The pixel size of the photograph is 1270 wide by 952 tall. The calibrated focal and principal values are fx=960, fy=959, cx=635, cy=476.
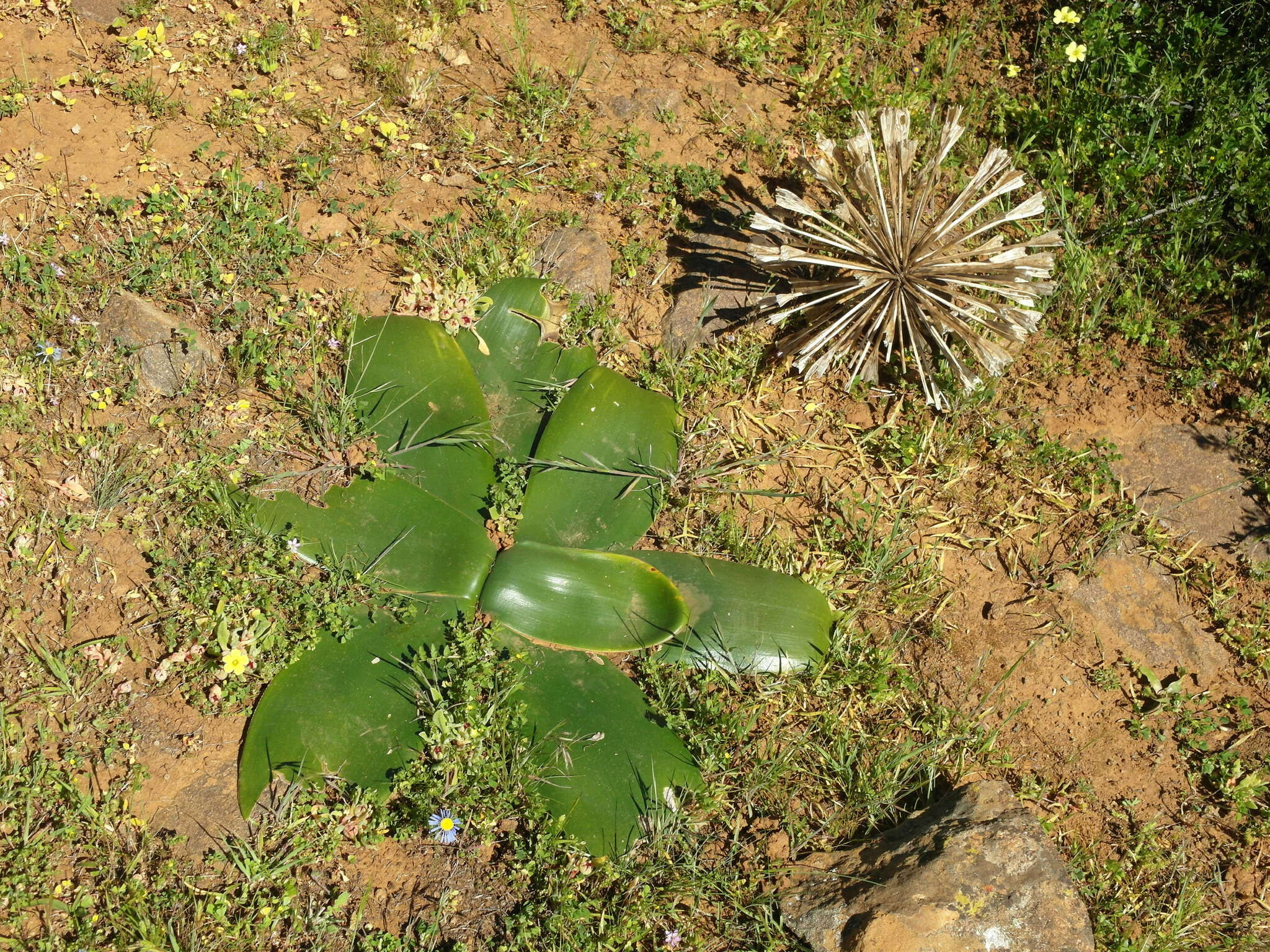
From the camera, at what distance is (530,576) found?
282 cm

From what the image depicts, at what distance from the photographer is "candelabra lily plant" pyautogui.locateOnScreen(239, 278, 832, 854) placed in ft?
8.75

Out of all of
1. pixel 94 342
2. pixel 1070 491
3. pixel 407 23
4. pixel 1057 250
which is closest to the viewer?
pixel 94 342

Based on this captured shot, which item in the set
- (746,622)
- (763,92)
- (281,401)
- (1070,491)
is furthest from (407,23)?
(1070,491)

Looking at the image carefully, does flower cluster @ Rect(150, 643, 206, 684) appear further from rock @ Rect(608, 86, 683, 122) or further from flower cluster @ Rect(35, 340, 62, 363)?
rock @ Rect(608, 86, 683, 122)

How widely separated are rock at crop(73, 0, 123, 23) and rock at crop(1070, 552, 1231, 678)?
4.22 metres

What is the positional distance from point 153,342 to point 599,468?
1542mm

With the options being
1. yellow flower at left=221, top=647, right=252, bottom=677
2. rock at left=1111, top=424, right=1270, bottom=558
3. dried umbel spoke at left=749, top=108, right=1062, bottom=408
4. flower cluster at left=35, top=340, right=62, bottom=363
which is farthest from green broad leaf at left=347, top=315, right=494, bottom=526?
rock at left=1111, top=424, right=1270, bottom=558

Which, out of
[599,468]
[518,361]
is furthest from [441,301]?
[599,468]

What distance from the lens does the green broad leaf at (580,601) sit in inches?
111

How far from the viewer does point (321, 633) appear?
280 cm

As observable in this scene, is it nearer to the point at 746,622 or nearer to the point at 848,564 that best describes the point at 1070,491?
the point at 848,564

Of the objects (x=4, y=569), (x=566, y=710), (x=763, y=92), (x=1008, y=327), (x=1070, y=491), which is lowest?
(x=4, y=569)

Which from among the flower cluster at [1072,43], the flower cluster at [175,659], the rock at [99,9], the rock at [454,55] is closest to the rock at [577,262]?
the rock at [454,55]

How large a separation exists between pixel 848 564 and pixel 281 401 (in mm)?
1984
